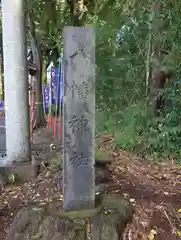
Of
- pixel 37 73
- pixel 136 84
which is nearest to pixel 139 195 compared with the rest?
pixel 136 84

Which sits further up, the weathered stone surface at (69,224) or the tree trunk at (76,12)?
the tree trunk at (76,12)

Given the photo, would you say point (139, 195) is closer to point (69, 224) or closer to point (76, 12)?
point (69, 224)

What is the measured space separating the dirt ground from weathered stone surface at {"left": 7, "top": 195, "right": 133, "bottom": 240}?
0.13 metres

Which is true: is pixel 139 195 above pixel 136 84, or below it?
below

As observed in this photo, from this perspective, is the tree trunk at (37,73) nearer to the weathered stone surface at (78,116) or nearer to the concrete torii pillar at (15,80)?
the concrete torii pillar at (15,80)

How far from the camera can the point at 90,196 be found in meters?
2.36

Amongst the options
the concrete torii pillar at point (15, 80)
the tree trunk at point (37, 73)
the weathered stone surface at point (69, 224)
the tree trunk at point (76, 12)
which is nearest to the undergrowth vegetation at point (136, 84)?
the tree trunk at point (76, 12)

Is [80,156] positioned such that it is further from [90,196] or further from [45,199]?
[45,199]

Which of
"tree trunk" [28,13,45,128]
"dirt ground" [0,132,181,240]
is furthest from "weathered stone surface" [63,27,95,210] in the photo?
"tree trunk" [28,13,45,128]

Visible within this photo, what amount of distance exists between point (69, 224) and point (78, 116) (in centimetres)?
82

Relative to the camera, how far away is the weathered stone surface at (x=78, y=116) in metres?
2.14

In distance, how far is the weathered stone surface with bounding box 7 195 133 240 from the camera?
213cm

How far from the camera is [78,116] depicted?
2215 mm

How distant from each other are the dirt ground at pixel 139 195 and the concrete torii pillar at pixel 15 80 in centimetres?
43
